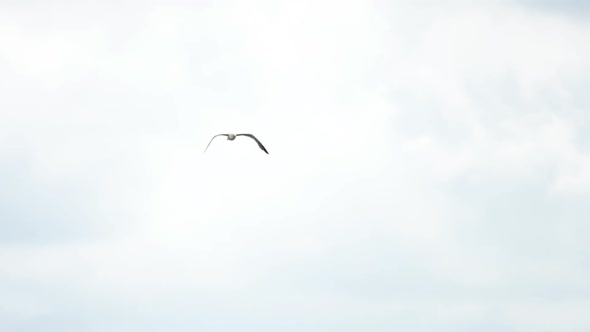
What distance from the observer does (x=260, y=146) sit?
276 feet

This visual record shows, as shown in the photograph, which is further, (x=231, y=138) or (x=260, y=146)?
(x=260, y=146)

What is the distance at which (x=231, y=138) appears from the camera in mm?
78312

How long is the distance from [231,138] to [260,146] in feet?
22.7
